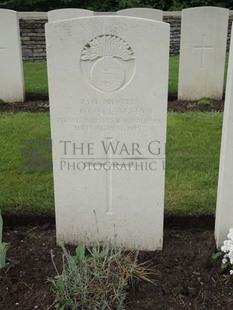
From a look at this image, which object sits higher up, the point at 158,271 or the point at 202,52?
the point at 202,52

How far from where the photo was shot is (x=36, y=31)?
977 cm

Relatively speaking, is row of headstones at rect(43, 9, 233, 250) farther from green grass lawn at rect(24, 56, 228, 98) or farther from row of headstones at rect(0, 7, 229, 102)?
green grass lawn at rect(24, 56, 228, 98)

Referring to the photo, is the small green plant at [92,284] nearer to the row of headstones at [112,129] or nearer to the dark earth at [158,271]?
the dark earth at [158,271]

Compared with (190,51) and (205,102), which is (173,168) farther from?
(190,51)

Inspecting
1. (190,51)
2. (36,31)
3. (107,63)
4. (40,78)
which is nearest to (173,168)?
(107,63)

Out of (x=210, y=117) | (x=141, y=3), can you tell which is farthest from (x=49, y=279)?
(x=141, y=3)

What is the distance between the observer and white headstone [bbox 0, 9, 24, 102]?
20.9 feet

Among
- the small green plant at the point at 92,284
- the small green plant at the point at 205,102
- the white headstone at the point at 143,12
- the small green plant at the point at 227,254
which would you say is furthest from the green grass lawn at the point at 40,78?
the small green plant at the point at 92,284

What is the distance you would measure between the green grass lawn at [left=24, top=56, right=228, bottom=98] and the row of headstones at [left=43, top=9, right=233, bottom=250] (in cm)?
447

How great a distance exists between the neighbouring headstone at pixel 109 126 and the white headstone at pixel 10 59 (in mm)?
4249

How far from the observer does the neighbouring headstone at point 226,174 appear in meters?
2.48

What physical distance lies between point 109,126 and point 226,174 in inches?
30.8

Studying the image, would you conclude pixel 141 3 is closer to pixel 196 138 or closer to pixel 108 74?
pixel 196 138

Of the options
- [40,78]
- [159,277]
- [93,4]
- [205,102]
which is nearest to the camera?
[159,277]
